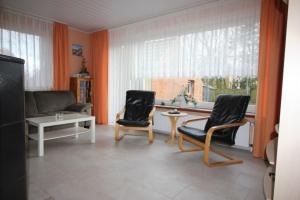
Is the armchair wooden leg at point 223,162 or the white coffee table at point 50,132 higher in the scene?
the white coffee table at point 50,132

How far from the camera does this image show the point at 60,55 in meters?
4.50

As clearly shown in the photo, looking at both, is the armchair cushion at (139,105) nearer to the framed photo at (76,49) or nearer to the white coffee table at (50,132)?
the white coffee table at (50,132)

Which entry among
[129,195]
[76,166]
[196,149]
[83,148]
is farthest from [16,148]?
[196,149]

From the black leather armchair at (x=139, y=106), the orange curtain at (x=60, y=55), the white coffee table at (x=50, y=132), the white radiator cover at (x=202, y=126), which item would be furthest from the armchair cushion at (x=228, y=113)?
the orange curtain at (x=60, y=55)

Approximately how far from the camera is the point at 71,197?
1.75 meters

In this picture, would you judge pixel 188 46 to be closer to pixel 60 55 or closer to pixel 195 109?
pixel 195 109

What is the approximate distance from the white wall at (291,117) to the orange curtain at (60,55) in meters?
4.56

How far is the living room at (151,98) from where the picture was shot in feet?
3.86

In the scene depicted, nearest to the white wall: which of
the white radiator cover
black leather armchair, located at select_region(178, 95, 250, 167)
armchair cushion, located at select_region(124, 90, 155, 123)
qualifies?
black leather armchair, located at select_region(178, 95, 250, 167)

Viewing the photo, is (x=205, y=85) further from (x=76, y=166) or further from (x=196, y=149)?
(x=76, y=166)

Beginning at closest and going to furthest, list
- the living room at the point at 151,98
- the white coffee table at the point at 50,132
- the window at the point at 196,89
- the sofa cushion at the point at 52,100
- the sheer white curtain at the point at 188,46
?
the living room at the point at 151,98, the white coffee table at the point at 50,132, the sheer white curtain at the point at 188,46, the window at the point at 196,89, the sofa cushion at the point at 52,100

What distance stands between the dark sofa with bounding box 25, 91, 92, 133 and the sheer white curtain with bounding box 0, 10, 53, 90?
1.04 ft

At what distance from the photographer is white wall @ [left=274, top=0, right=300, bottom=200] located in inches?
41.9

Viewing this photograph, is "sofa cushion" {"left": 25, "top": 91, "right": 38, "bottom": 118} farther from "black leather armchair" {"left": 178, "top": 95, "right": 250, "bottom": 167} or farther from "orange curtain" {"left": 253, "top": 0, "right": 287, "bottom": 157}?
"orange curtain" {"left": 253, "top": 0, "right": 287, "bottom": 157}
